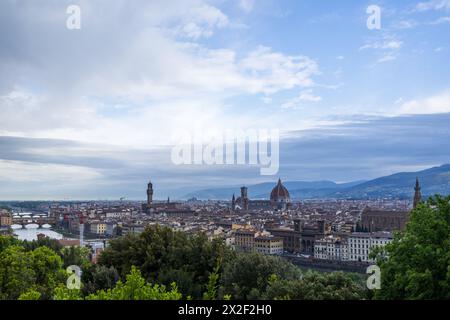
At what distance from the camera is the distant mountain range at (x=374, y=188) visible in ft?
182

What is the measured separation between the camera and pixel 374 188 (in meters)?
79.8

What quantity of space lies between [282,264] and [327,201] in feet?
218

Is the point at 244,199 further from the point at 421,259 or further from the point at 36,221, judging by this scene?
the point at 421,259

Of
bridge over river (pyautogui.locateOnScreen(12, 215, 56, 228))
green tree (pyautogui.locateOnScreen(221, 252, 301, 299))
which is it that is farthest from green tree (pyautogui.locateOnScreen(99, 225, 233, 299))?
bridge over river (pyautogui.locateOnScreen(12, 215, 56, 228))

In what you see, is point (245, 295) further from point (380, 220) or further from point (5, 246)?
point (380, 220)

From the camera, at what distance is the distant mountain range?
5545 centimetres

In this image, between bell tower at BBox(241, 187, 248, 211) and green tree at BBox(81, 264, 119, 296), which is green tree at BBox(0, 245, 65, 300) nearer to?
green tree at BBox(81, 264, 119, 296)

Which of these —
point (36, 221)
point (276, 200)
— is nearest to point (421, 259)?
point (36, 221)

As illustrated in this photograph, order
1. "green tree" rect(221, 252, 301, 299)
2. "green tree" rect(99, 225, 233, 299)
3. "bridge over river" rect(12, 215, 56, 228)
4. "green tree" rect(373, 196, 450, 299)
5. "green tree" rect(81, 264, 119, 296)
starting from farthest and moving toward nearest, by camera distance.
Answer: "bridge over river" rect(12, 215, 56, 228) < "green tree" rect(99, 225, 233, 299) < "green tree" rect(221, 252, 301, 299) < "green tree" rect(81, 264, 119, 296) < "green tree" rect(373, 196, 450, 299)

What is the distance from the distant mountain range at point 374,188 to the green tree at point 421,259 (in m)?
38.5

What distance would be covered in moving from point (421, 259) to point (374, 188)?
256 feet

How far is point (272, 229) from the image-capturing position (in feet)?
107

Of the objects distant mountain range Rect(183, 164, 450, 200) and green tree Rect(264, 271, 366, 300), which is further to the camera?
distant mountain range Rect(183, 164, 450, 200)

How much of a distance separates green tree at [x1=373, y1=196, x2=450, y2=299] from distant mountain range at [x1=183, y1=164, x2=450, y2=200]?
38485 millimetres
